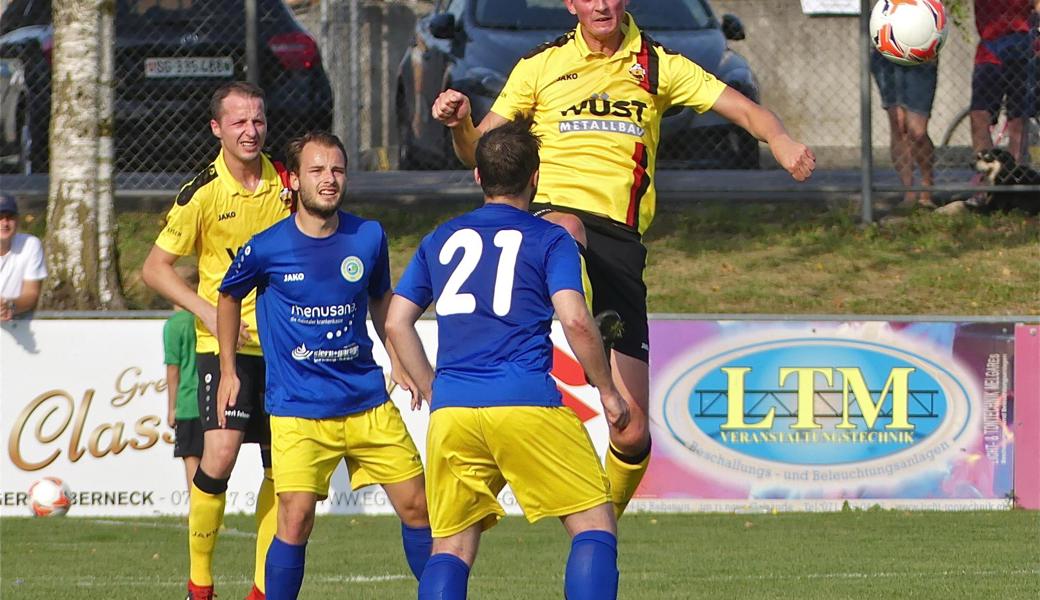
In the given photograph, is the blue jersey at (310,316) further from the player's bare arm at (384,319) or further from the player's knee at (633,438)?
the player's knee at (633,438)

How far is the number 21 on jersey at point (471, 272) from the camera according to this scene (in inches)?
231

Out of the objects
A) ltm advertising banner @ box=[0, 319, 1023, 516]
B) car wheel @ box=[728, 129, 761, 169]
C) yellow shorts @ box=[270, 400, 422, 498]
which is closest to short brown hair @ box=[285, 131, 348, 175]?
yellow shorts @ box=[270, 400, 422, 498]

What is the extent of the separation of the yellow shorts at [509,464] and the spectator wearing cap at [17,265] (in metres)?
6.53

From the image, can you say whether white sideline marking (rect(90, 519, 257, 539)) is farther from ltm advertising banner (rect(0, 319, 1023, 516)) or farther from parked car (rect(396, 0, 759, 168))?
parked car (rect(396, 0, 759, 168))

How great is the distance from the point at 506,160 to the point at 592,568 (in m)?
1.42

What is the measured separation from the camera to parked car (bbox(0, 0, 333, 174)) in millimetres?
15484

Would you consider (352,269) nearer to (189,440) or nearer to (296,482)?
(296,482)

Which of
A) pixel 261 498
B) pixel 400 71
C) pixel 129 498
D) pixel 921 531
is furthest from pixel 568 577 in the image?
pixel 400 71

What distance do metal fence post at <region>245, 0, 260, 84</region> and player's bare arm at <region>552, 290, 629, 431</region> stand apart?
9.55m

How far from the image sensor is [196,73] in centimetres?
1559

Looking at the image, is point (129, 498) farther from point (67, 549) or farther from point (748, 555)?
point (748, 555)

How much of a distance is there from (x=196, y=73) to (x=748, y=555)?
8.08 meters

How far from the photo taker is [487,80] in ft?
49.8

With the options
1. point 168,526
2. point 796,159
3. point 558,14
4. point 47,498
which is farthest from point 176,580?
point 558,14
